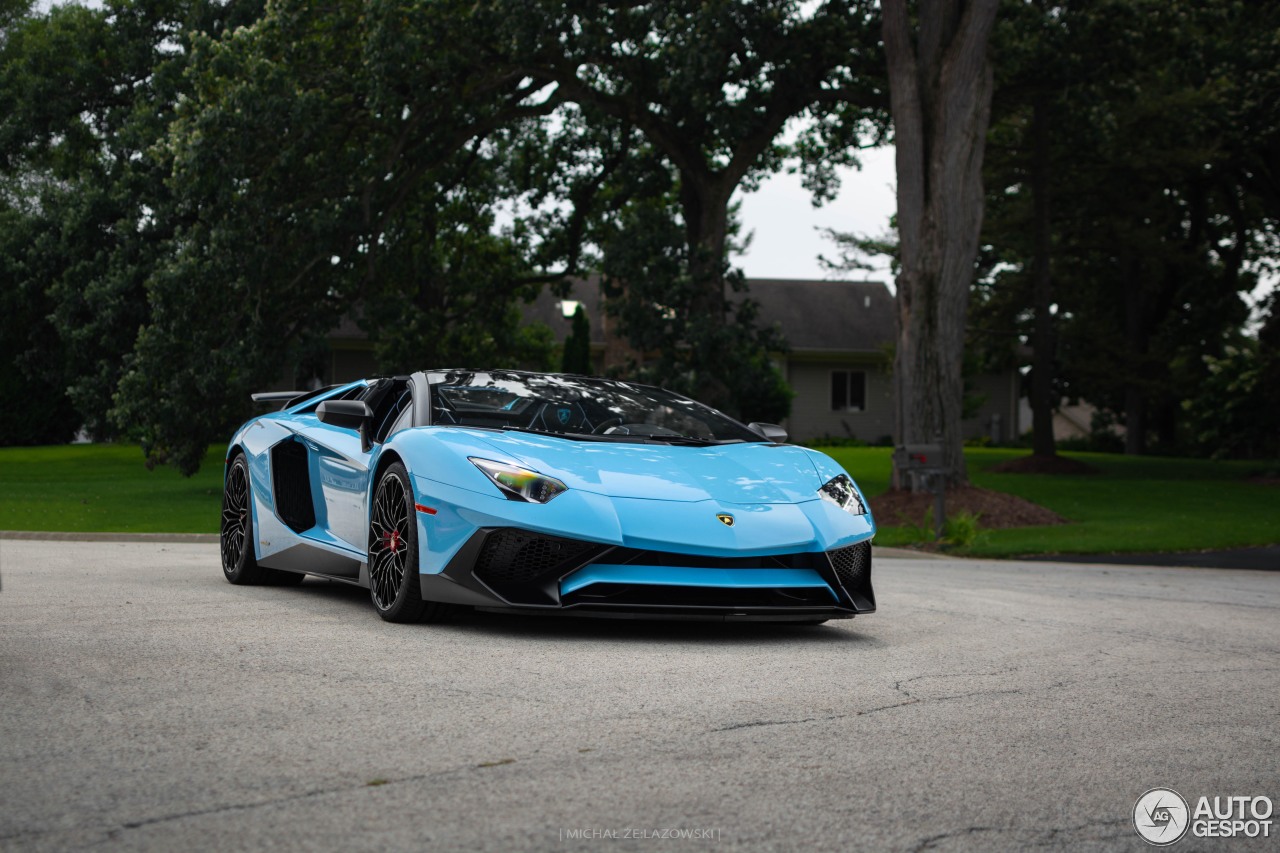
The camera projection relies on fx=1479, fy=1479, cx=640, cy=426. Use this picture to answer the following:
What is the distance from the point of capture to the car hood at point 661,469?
270 inches

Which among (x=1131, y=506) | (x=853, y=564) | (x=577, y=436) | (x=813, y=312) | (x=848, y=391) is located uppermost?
(x=813, y=312)

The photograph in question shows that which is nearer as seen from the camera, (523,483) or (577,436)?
(523,483)

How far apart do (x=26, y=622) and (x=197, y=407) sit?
54.5 ft

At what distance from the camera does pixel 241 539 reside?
30.9ft

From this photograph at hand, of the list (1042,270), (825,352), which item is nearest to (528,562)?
(1042,270)

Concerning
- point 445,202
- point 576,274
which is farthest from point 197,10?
point 576,274

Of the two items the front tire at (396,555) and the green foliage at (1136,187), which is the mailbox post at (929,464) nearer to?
the green foliage at (1136,187)

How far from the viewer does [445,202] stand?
29547mm

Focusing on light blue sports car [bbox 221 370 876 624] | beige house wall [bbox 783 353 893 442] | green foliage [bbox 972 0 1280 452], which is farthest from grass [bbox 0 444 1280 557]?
beige house wall [bbox 783 353 893 442]

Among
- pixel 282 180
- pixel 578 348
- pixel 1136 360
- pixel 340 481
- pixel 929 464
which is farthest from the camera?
pixel 578 348

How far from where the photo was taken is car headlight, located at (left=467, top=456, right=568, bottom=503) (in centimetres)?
670

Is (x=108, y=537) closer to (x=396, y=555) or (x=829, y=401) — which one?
(x=396, y=555)

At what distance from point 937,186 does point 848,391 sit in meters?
31.3

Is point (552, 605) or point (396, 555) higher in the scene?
point (396, 555)
